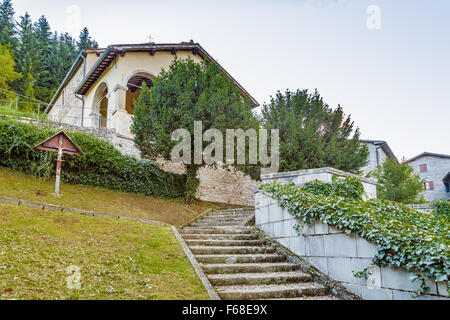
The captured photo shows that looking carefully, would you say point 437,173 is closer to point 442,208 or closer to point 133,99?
point 442,208

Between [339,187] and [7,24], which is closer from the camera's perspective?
[339,187]

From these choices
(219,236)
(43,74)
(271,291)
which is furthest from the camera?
(43,74)

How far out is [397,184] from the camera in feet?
51.1

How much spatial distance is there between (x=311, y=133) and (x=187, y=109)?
4.91m

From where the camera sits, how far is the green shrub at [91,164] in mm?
9336

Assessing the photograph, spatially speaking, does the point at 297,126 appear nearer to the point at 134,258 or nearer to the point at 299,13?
the point at 299,13

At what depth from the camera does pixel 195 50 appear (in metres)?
16.5

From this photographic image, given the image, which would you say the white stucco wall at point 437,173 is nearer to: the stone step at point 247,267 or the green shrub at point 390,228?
the green shrub at point 390,228

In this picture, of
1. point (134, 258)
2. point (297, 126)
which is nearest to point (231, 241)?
point (134, 258)

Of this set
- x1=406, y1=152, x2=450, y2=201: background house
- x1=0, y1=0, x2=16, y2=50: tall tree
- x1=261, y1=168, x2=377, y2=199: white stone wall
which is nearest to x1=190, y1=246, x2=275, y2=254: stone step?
x1=261, y1=168, x2=377, y2=199: white stone wall

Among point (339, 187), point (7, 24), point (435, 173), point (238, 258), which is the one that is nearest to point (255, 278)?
point (238, 258)

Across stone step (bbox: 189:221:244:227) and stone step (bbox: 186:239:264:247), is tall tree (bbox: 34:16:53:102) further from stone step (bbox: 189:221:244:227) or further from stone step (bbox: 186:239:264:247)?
stone step (bbox: 186:239:264:247)

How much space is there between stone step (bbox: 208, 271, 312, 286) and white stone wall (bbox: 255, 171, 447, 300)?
0.48 meters
